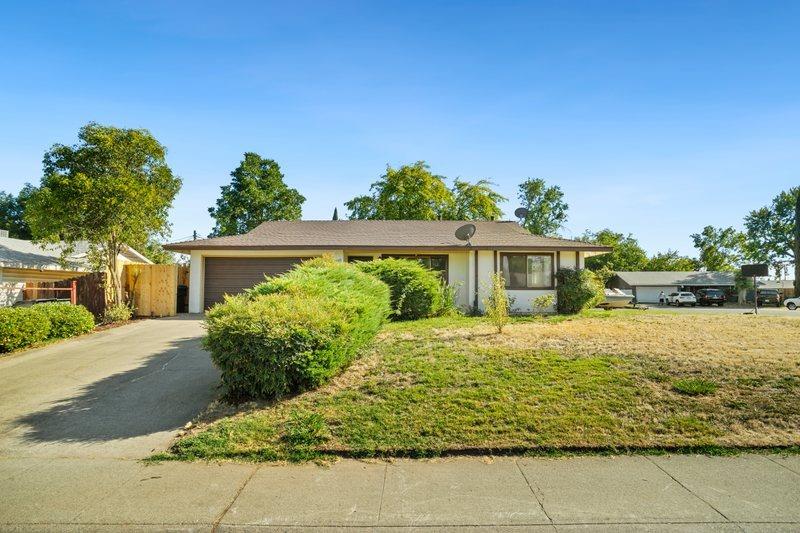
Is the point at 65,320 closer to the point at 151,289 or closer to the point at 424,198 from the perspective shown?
the point at 151,289

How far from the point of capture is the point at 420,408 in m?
5.01

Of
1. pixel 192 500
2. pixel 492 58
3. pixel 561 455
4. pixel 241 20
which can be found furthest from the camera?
pixel 492 58

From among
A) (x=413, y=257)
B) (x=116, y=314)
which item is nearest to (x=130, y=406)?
(x=116, y=314)

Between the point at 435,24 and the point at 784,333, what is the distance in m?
10.3

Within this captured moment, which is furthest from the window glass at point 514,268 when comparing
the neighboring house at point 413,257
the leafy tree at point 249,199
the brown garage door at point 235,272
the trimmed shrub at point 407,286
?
the leafy tree at point 249,199

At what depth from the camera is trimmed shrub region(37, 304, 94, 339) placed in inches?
392

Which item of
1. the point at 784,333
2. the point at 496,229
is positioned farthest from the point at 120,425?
the point at 496,229

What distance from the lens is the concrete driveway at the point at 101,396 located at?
4.56m

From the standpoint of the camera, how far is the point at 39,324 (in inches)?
370

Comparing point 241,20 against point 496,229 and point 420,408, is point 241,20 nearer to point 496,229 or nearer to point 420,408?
point 420,408

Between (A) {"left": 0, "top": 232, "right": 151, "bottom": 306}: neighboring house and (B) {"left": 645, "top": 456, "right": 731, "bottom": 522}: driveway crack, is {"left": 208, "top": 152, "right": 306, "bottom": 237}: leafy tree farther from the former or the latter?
(B) {"left": 645, "top": 456, "right": 731, "bottom": 522}: driveway crack

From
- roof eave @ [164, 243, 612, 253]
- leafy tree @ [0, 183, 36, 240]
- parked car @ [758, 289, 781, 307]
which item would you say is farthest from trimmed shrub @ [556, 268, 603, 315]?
leafy tree @ [0, 183, 36, 240]

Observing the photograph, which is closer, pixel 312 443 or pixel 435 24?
pixel 312 443

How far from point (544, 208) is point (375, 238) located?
128 feet
